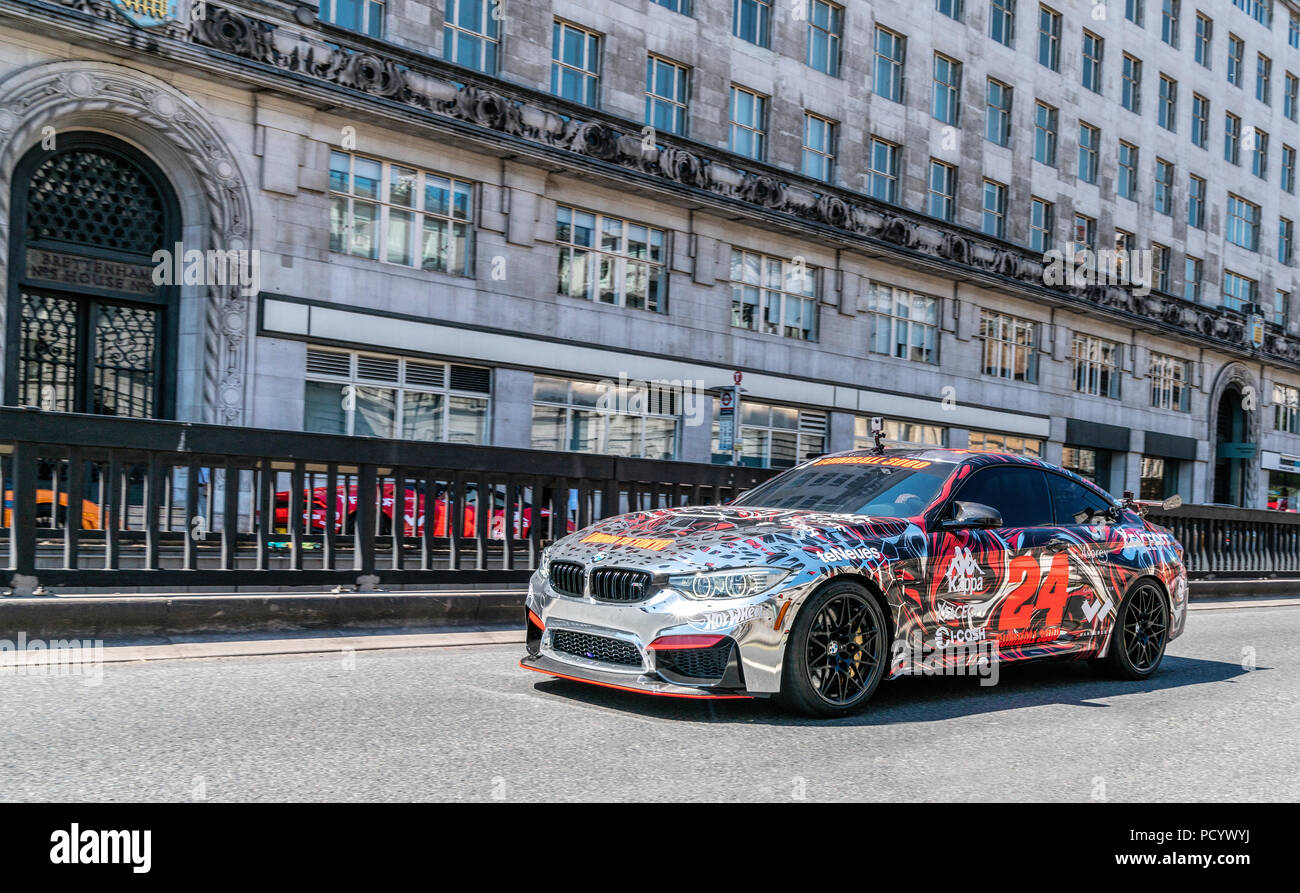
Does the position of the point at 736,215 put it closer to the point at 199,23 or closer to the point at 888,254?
the point at 888,254

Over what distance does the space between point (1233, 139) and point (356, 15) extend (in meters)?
36.8

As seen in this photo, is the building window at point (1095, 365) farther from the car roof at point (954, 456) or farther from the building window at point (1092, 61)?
the car roof at point (954, 456)

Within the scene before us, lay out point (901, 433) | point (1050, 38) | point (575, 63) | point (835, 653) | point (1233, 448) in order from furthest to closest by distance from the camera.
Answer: point (1233, 448), point (1050, 38), point (901, 433), point (575, 63), point (835, 653)

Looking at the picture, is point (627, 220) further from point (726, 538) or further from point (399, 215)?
point (726, 538)

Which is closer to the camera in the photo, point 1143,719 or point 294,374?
point 1143,719

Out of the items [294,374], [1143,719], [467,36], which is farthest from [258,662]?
[467,36]

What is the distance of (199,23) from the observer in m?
17.7

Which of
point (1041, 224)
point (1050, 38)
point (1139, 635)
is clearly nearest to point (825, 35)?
point (1041, 224)

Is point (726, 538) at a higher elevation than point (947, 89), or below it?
below

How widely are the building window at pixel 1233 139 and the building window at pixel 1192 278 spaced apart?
15.7 feet

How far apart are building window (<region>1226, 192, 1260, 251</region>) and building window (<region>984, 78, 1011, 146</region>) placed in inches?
596

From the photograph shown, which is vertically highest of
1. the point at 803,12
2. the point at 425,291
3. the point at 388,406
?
the point at 803,12

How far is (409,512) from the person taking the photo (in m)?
10.0
